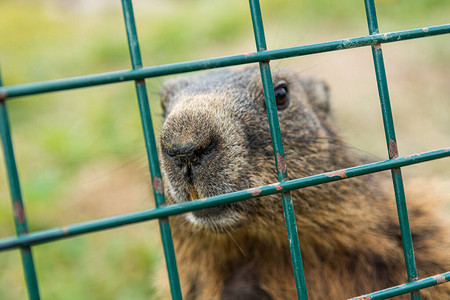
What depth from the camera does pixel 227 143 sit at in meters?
1.58

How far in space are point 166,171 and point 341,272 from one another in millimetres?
841

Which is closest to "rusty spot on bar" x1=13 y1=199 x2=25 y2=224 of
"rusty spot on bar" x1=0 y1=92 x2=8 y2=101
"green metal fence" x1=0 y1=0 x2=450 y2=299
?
"green metal fence" x1=0 y1=0 x2=450 y2=299

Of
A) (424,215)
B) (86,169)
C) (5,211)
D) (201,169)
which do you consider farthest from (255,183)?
(86,169)

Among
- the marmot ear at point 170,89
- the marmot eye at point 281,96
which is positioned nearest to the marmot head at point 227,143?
the marmot eye at point 281,96

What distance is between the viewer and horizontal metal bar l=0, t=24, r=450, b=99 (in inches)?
38.6

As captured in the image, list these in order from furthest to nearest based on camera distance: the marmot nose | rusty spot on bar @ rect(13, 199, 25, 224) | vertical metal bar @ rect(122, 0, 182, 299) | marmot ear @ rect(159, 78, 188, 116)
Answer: marmot ear @ rect(159, 78, 188, 116) → the marmot nose → vertical metal bar @ rect(122, 0, 182, 299) → rusty spot on bar @ rect(13, 199, 25, 224)

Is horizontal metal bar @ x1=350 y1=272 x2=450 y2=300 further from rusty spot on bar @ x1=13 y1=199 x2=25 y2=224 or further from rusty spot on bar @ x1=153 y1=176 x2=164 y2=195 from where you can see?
rusty spot on bar @ x1=13 y1=199 x2=25 y2=224

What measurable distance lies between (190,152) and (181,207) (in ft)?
1.36

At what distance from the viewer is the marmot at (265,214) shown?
5.09 ft

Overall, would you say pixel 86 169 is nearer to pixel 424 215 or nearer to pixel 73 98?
pixel 73 98

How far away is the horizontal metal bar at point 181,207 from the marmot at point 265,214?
1.29 feet

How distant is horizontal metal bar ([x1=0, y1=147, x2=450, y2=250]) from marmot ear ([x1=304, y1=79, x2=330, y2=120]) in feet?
4.22

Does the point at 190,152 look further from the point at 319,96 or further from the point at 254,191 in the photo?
the point at 319,96

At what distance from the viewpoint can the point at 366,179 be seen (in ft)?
6.72
